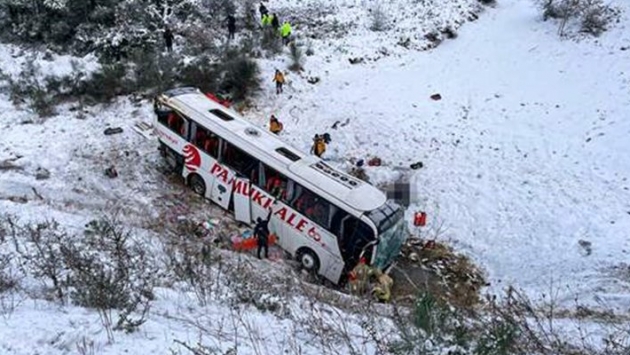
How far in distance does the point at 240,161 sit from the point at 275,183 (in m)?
1.14

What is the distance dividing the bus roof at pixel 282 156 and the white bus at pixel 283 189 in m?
0.02

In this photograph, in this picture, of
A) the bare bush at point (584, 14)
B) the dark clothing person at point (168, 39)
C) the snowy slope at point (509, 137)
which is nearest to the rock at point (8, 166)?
the snowy slope at point (509, 137)

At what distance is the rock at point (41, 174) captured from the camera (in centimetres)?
1519

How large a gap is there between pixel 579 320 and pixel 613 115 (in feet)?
37.0

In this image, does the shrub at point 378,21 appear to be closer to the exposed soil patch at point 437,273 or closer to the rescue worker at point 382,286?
the exposed soil patch at point 437,273

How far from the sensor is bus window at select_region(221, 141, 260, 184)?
13.8 metres

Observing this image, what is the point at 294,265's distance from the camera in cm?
1362

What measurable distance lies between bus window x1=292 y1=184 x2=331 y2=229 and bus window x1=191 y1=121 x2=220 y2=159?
2.58 metres

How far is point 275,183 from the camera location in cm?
1348

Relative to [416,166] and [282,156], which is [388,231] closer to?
[282,156]

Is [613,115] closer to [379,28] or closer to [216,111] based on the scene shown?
[379,28]

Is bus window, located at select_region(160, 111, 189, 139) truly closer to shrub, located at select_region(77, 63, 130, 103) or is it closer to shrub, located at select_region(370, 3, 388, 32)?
shrub, located at select_region(77, 63, 130, 103)

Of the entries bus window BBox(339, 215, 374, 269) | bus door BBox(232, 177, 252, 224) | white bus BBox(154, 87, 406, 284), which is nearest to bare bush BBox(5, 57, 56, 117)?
white bus BBox(154, 87, 406, 284)


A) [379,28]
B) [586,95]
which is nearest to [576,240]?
[586,95]
